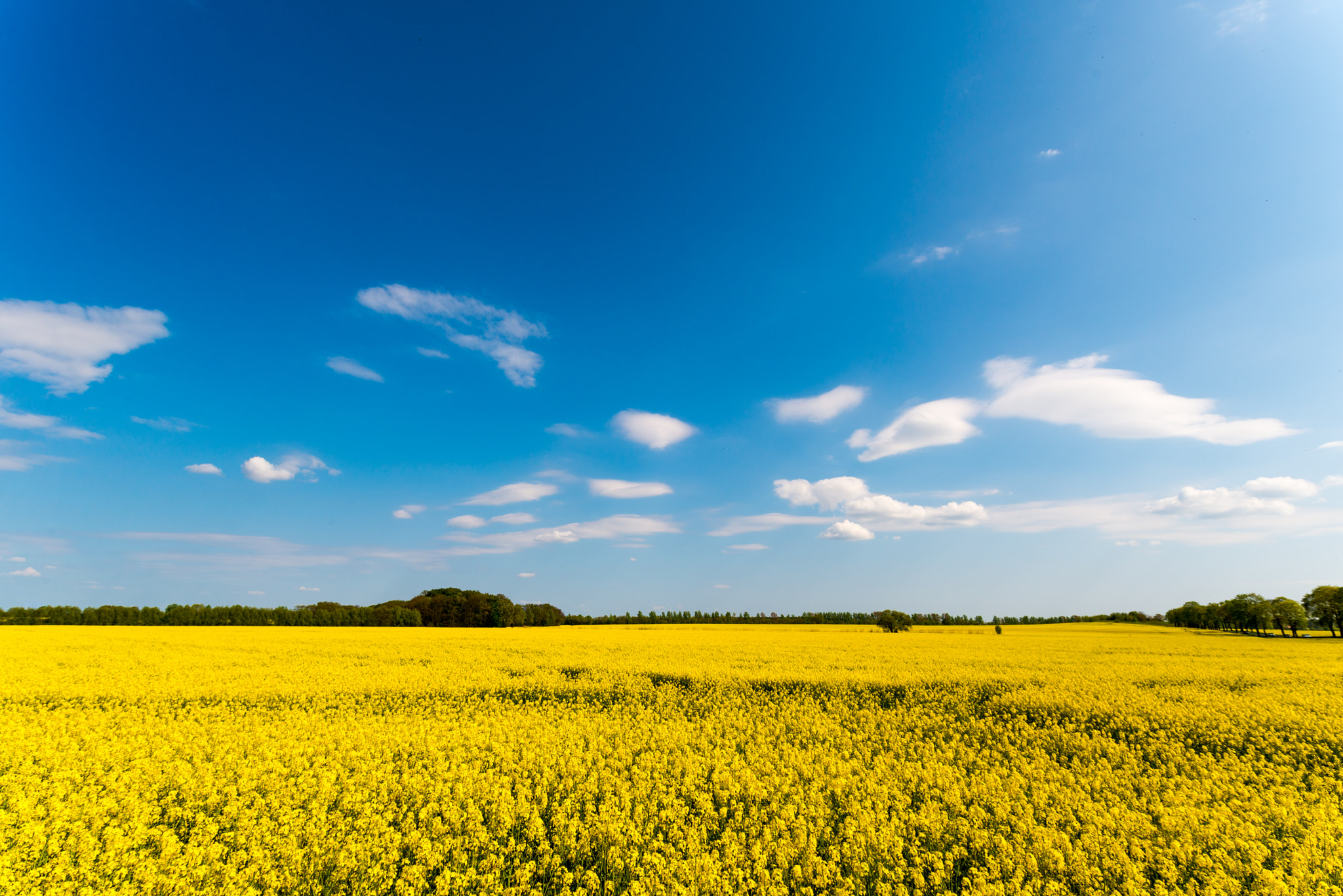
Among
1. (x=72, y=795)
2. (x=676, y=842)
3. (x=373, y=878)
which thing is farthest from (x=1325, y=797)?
(x=72, y=795)

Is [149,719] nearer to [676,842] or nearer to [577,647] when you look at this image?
[676,842]

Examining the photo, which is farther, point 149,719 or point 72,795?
point 149,719

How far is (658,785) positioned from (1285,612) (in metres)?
94.8

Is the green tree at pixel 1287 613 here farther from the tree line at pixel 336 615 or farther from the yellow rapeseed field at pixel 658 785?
the tree line at pixel 336 615

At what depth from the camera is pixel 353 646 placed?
94.2 feet

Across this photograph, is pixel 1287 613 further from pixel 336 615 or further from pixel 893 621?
pixel 336 615

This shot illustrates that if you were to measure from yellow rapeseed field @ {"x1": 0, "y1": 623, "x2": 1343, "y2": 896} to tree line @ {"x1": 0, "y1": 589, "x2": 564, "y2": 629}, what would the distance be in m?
57.2

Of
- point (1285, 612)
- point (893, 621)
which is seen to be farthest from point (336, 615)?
point (1285, 612)

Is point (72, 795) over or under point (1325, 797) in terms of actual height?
over

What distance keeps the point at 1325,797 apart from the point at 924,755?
7.11 metres

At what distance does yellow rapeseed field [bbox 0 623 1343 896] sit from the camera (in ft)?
23.4

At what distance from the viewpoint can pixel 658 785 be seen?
915 cm

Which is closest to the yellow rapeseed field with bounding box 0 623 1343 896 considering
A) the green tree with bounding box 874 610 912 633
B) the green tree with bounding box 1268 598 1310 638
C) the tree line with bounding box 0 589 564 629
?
the green tree with bounding box 874 610 912 633

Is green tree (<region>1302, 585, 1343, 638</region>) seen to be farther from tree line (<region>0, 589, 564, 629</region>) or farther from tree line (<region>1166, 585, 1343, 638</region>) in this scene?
tree line (<region>0, 589, 564, 629</region>)
